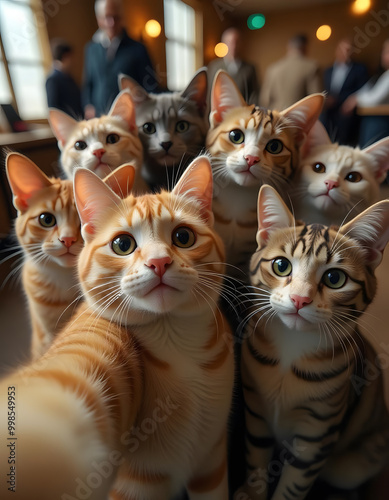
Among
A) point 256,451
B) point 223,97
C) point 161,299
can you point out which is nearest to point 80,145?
point 223,97

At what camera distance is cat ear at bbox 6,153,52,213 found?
0.42 m

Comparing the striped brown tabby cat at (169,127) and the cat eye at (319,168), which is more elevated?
the striped brown tabby cat at (169,127)

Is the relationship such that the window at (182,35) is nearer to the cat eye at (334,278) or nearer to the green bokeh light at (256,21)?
the green bokeh light at (256,21)

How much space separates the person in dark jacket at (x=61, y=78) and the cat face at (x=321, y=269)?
469 mm

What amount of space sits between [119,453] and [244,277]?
0.94 feet

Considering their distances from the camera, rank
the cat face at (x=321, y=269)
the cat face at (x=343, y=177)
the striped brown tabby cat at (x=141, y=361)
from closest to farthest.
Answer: the striped brown tabby cat at (x=141, y=361) → the cat face at (x=321, y=269) → the cat face at (x=343, y=177)

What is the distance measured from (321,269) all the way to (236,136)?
0.25 meters

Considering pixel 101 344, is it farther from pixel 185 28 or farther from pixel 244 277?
pixel 185 28

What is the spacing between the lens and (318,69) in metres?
0.53

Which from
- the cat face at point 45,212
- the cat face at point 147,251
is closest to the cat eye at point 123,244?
the cat face at point 147,251

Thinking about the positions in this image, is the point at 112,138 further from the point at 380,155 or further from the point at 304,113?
the point at 380,155

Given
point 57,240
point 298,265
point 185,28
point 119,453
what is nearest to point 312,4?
point 185,28

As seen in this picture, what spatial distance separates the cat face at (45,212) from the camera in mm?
433

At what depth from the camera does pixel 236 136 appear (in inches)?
19.3
